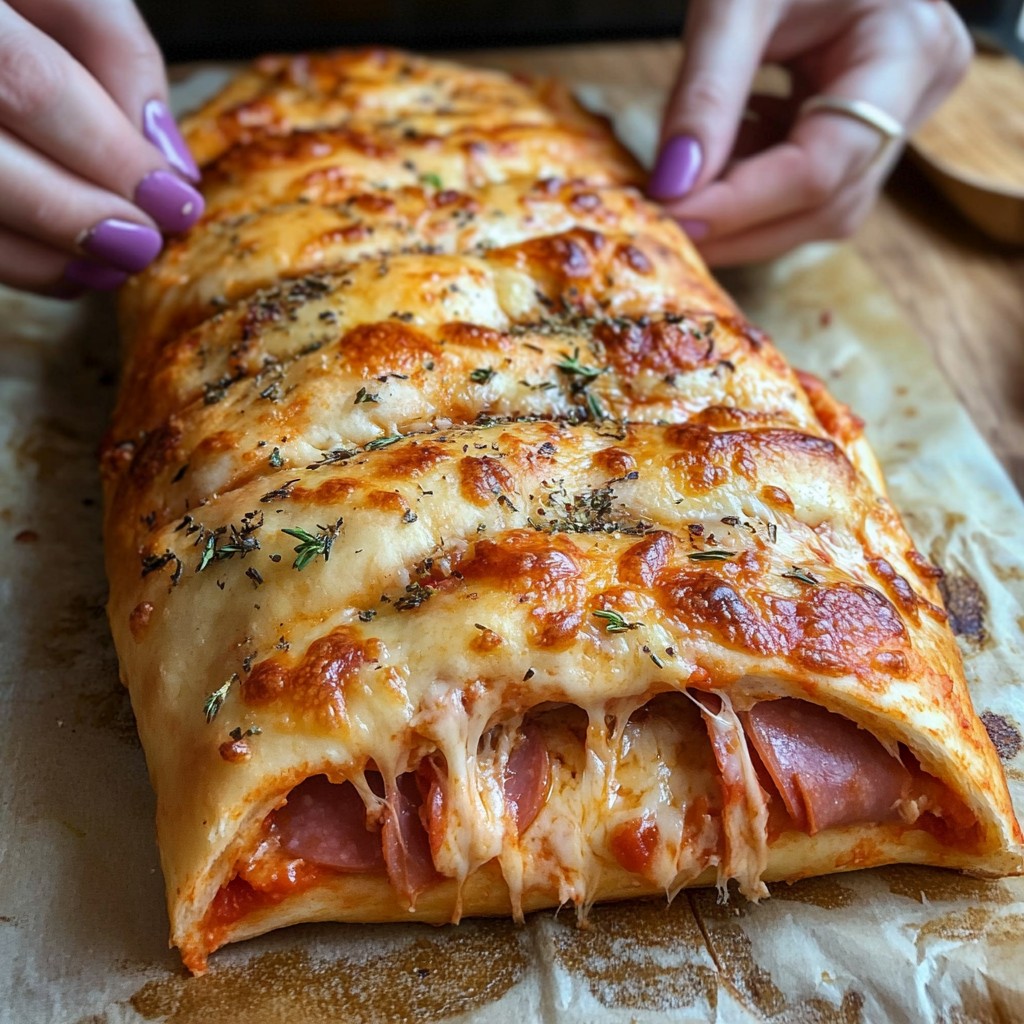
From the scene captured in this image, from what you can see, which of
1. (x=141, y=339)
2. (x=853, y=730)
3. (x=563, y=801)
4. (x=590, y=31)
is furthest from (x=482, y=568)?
(x=590, y=31)

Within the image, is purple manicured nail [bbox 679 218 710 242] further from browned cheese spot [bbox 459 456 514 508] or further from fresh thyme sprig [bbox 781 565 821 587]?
fresh thyme sprig [bbox 781 565 821 587]

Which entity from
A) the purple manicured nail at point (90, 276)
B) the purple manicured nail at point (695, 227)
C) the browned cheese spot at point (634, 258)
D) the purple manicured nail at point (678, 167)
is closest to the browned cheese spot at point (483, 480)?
the browned cheese spot at point (634, 258)

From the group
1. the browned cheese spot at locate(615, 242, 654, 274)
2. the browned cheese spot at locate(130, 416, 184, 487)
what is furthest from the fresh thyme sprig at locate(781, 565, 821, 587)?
the browned cheese spot at locate(130, 416, 184, 487)

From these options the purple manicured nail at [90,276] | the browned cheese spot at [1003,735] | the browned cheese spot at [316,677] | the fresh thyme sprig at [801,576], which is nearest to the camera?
the browned cheese spot at [316,677]

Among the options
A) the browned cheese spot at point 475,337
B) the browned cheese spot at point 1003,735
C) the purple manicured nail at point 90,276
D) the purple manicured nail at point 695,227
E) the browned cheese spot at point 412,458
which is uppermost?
the browned cheese spot at point 412,458

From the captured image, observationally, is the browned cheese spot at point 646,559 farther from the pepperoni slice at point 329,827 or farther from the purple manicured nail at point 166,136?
the purple manicured nail at point 166,136

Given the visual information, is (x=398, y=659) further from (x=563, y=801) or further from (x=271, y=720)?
(x=563, y=801)

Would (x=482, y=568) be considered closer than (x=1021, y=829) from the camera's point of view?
Yes
